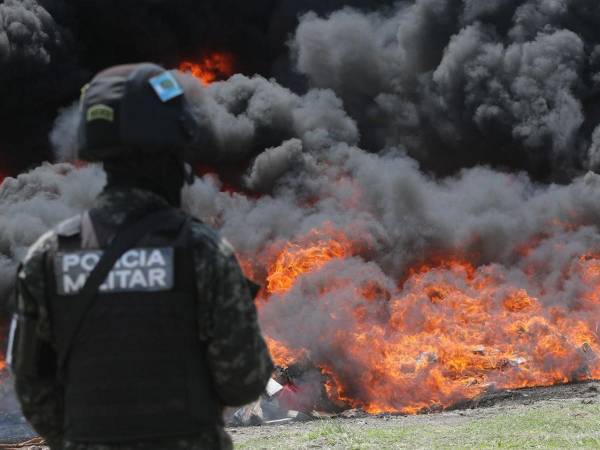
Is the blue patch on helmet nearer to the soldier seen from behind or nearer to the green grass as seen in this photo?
the soldier seen from behind

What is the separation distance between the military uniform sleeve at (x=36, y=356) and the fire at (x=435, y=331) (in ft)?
62.4

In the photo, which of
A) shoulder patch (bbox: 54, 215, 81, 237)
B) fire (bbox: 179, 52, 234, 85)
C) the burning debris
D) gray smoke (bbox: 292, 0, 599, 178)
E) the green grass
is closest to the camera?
shoulder patch (bbox: 54, 215, 81, 237)

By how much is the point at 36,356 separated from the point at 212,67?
4475cm

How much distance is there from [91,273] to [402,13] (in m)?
43.8

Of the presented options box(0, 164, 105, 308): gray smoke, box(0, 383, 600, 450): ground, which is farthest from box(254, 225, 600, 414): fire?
box(0, 164, 105, 308): gray smoke

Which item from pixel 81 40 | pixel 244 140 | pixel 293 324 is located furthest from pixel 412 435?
pixel 81 40

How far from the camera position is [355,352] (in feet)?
78.3

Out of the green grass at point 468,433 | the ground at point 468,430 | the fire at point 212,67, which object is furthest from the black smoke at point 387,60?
the green grass at point 468,433

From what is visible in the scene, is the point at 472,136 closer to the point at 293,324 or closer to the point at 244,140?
the point at 244,140

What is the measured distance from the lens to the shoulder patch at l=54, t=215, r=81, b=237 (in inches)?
116

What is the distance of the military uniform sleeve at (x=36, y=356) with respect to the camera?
297 cm

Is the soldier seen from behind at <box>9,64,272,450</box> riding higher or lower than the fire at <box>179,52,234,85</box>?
lower

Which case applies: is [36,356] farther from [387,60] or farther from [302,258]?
[387,60]

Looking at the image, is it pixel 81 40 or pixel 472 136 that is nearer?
pixel 472 136
